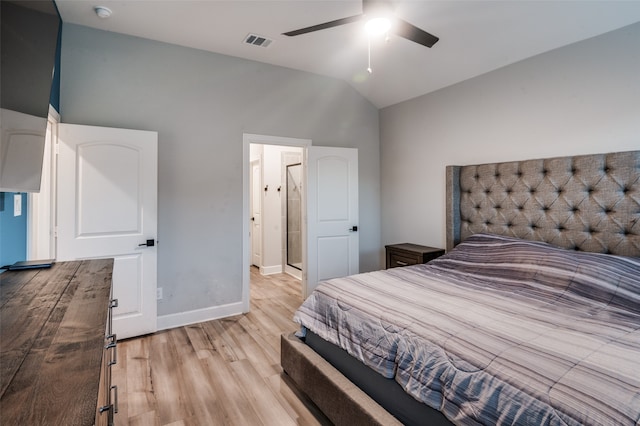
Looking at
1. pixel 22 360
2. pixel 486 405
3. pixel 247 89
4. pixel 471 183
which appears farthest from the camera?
pixel 247 89

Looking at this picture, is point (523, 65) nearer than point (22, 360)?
No

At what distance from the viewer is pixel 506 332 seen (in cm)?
137

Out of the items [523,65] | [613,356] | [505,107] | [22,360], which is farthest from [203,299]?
[523,65]

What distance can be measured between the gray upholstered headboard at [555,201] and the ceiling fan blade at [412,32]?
143cm

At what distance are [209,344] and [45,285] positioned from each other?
1582 mm

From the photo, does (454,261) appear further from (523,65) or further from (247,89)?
(247,89)

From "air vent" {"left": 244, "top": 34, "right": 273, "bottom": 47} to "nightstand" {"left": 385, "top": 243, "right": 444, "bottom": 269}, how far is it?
2.56m

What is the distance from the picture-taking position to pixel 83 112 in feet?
9.12

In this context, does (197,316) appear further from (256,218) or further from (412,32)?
(412,32)

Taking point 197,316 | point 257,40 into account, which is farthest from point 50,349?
point 257,40

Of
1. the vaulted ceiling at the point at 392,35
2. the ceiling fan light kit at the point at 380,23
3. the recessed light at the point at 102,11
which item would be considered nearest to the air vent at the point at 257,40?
the vaulted ceiling at the point at 392,35

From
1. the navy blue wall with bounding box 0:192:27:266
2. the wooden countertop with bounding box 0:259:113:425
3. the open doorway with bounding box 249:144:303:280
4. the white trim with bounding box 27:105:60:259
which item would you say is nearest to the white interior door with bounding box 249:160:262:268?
the open doorway with bounding box 249:144:303:280

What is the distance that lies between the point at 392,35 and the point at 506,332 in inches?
102

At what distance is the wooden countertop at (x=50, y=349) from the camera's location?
605 millimetres
